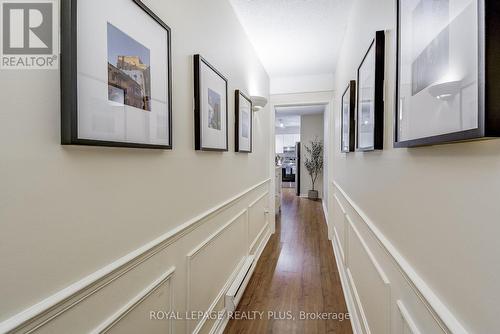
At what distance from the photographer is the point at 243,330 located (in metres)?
1.97

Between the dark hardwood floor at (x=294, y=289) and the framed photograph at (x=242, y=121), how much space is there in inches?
51.5

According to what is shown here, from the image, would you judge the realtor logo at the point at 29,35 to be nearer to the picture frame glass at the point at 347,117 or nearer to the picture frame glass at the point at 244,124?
the picture frame glass at the point at 244,124

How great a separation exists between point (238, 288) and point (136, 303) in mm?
1311

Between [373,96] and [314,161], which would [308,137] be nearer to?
[314,161]

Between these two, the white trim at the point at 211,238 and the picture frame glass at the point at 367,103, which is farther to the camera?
the white trim at the point at 211,238

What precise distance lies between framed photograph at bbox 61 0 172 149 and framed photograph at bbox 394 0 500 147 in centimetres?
89

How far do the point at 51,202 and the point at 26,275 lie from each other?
6.6 inches

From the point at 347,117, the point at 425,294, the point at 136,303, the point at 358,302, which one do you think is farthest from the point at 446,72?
the point at 347,117

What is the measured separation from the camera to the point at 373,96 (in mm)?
1326

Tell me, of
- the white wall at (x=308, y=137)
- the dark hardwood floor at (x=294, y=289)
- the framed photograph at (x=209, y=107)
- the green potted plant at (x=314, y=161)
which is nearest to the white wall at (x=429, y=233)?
the dark hardwood floor at (x=294, y=289)

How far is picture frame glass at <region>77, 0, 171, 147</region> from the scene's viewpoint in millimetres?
744

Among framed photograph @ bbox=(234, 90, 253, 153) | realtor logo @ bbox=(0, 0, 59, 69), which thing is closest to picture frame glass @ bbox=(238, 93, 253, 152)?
framed photograph @ bbox=(234, 90, 253, 153)

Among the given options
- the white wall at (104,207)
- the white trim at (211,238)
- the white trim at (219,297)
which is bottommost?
the white trim at (219,297)

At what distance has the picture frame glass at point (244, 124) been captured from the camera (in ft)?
7.78
